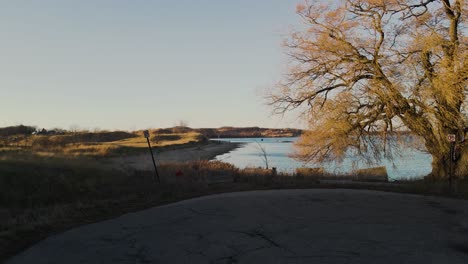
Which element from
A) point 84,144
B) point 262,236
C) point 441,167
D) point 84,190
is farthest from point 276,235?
point 84,144

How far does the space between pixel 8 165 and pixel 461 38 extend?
790 inches

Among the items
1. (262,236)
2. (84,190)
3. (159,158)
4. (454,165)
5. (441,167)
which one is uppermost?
(454,165)

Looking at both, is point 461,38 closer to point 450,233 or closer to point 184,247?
point 450,233

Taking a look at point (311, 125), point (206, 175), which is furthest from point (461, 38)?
point (206, 175)

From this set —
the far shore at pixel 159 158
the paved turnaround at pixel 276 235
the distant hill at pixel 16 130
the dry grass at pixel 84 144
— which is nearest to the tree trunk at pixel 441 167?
the paved turnaround at pixel 276 235

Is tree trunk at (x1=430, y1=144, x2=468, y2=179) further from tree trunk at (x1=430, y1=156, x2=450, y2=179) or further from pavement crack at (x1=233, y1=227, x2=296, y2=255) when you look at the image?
pavement crack at (x1=233, y1=227, x2=296, y2=255)

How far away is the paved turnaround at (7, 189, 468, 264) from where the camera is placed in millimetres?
6113

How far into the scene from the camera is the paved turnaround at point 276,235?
6113 mm

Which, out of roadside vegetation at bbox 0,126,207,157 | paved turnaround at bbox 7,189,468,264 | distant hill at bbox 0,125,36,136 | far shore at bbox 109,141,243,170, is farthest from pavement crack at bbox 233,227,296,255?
distant hill at bbox 0,125,36,136

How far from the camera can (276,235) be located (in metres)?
7.33

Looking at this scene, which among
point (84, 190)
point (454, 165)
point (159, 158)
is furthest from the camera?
point (159, 158)

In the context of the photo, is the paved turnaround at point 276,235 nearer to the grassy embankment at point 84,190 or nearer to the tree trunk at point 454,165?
the grassy embankment at point 84,190

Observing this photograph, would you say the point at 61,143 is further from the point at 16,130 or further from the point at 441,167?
the point at 441,167

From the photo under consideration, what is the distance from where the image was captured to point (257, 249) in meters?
6.47
